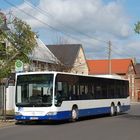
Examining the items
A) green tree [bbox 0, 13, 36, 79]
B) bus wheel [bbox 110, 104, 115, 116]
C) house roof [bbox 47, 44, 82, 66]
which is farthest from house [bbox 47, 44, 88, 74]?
green tree [bbox 0, 13, 36, 79]

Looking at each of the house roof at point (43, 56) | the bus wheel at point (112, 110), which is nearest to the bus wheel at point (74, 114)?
the bus wheel at point (112, 110)

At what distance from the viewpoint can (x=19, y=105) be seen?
84.2 feet

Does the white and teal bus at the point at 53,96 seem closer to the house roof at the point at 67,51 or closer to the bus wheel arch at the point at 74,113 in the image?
the bus wheel arch at the point at 74,113

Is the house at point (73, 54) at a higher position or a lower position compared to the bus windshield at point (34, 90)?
higher

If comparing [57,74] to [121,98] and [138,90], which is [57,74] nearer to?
[121,98]

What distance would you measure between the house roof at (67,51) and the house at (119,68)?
87.8ft

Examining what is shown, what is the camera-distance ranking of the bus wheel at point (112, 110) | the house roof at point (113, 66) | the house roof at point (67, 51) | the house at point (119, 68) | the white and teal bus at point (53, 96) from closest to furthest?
the white and teal bus at point (53, 96), the bus wheel at point (112, 110), the house roof at point (67, 51), the house at point (119, 68), the house roof at point (113, 66)

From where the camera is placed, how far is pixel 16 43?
2934cm

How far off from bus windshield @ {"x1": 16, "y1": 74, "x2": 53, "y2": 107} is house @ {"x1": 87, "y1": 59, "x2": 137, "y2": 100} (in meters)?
75.2

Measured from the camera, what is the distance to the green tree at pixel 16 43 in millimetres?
28969

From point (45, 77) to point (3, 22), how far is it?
14.9 ft

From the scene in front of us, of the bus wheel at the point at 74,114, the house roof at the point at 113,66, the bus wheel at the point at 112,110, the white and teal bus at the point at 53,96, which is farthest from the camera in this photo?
the house roof at the point at 113,66

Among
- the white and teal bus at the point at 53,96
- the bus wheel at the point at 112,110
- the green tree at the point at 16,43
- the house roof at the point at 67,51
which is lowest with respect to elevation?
the bus wheel at the point at 112,110

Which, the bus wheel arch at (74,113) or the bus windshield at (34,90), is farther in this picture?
the bus wheel arch at (74,113)
